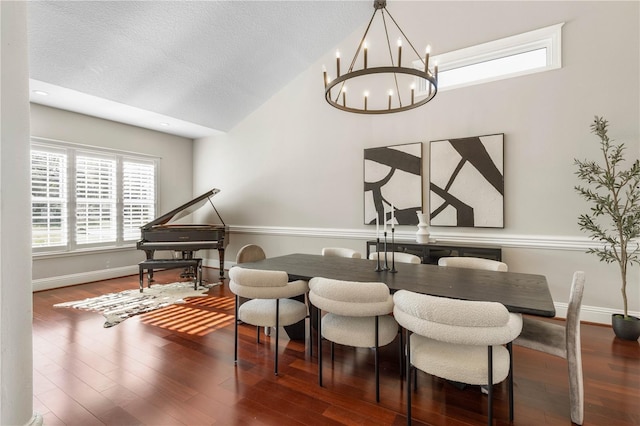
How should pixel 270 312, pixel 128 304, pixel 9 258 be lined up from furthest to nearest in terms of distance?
pixel 128 304 < pixel 270 312 < pixel 9 258

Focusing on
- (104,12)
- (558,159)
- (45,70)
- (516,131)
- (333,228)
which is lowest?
(333,228)

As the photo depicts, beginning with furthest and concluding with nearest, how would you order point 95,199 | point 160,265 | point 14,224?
point 95,199
point 160,265
point 14,224

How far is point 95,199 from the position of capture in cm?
519

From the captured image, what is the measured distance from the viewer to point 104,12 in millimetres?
3176

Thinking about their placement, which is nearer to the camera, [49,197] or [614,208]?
[614,208]

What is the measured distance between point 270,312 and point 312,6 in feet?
12.9

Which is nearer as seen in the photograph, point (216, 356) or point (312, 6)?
point (216, 356)

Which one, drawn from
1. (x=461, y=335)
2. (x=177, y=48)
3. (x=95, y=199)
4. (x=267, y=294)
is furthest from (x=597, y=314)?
(x=95, y=199)

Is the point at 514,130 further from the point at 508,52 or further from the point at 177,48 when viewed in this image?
the point at 177,48

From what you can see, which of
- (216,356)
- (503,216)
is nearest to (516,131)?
(503,216)

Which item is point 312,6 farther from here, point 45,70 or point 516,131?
point 45,70

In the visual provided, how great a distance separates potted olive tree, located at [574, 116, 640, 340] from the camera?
284cm

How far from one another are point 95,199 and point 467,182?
5962mm

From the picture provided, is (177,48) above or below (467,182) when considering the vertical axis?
above
